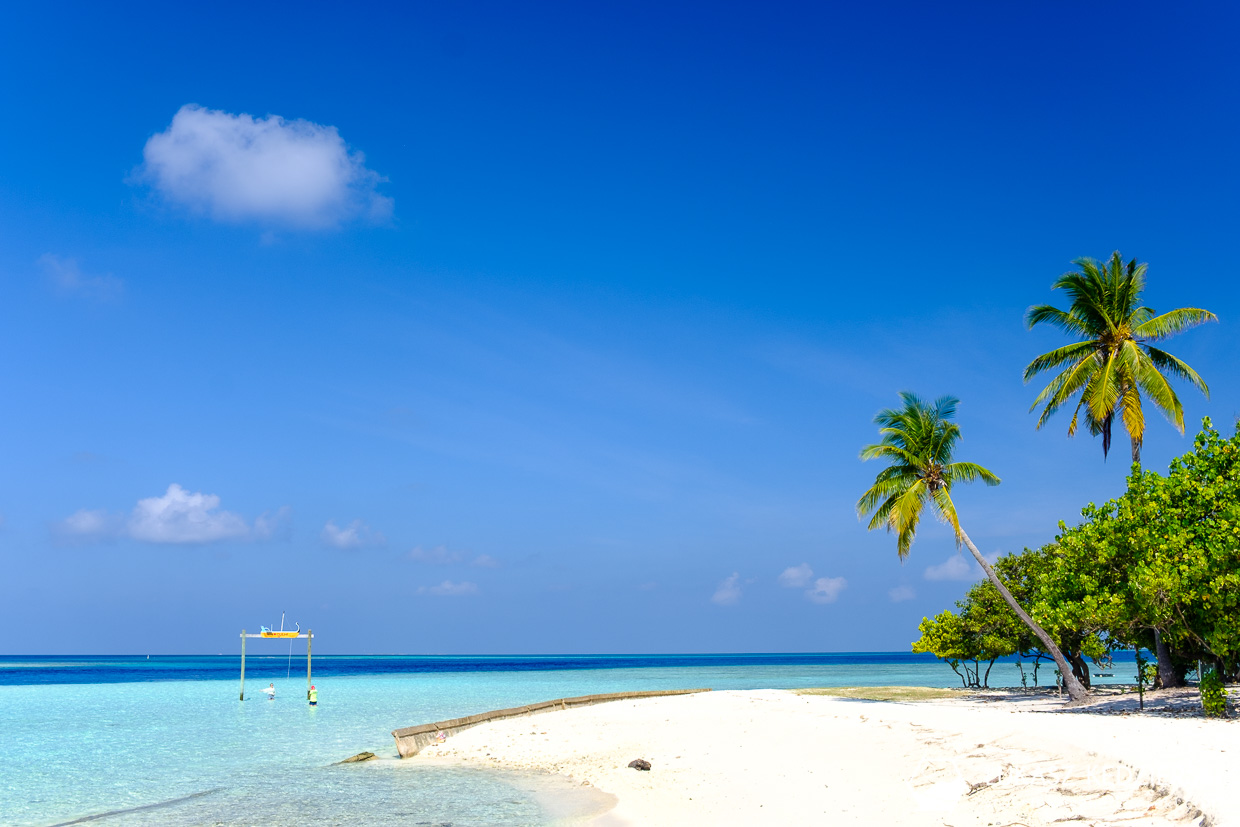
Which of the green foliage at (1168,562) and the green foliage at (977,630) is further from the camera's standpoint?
the green foliage at (977,630)

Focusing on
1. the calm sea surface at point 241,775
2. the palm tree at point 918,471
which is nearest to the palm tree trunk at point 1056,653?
the palm tree at point 918,471

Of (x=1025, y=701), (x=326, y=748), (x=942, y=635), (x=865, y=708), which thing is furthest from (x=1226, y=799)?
(x=942, y=635)

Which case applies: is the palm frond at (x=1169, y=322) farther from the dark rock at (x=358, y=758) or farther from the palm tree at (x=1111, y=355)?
the dark rock at (x=358, y=758)

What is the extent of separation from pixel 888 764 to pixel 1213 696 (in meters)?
8.79

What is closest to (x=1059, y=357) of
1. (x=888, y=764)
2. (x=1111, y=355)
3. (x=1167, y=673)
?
(x=1111, y=355)

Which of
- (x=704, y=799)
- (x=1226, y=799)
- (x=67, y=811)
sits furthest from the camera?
(x=67, y=811)

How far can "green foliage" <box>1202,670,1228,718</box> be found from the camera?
19109 millimetres

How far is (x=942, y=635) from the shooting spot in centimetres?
3491

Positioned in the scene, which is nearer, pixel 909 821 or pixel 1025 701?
pixel 909 821

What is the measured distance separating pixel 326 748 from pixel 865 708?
17258mm

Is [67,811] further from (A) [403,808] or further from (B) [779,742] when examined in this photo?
(B) [779,742]

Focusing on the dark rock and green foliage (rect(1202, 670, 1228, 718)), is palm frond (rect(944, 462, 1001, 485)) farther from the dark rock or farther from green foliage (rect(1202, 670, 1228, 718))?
the dark rock

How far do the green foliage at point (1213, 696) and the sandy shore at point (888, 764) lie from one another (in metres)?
0.97

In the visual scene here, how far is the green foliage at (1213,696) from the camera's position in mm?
19109
